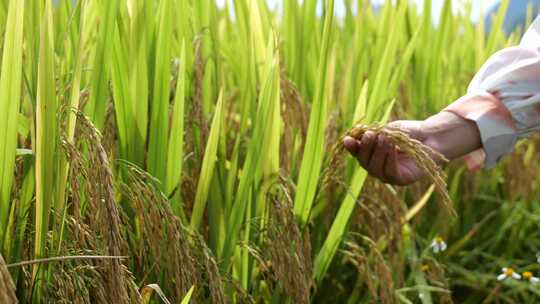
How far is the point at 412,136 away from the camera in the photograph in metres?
1.52

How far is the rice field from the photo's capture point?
111 centimetres

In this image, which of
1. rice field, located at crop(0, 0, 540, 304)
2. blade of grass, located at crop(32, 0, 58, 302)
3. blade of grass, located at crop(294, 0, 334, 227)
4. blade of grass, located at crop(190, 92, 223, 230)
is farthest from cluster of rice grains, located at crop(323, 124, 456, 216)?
blade of grass, located at crop(32, 0, 58, 302)

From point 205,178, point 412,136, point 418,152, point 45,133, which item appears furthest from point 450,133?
point 45,133

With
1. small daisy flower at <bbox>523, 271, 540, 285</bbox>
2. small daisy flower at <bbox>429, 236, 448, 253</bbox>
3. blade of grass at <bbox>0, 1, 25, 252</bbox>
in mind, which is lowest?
small daisy flower at <bbox>523, 271, 540, 285</bbox>

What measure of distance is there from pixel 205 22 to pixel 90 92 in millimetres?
514

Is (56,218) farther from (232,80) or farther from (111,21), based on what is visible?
(232,80)

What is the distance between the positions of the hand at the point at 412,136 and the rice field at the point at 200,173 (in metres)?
Result: 0.04

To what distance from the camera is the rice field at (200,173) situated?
43.6 inches

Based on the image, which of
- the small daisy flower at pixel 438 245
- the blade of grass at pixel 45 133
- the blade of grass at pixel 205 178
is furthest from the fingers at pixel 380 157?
the small daisy flower at pixel 438 245

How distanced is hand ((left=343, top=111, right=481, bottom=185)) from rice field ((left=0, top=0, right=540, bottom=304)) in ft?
0.14

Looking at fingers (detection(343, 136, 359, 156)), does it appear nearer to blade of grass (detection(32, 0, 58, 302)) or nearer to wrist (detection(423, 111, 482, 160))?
wrist (detection(423, 111, 482, 160))

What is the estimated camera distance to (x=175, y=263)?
1155 millimetres

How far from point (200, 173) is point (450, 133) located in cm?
48

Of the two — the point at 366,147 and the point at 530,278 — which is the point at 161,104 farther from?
the point at 530,278
